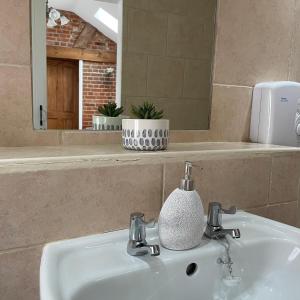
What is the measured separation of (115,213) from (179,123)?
42 cm

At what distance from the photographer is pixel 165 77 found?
3.22 ft

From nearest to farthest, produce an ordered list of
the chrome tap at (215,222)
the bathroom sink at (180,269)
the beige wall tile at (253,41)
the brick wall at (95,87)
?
1. the bathroom sink at (180,269)
2. the chrome tap at (215,222)
3. the brick wall at (95,87)
4. the beige wall tile at (253,41)

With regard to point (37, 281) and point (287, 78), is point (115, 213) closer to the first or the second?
point (37, 281)

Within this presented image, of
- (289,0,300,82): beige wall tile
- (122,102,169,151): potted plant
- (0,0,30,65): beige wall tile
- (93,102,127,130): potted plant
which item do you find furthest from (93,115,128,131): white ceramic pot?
(289,0,300,82): beige wall tile

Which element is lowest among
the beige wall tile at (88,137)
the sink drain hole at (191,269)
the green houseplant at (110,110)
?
the sink drain hole at (191,269)

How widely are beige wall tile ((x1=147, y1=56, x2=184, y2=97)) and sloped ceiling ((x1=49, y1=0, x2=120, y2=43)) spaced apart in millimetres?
153

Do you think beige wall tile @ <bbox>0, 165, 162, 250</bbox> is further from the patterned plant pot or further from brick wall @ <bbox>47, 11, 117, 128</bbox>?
brick wall @ <bbox>47, 11, 117, 128</bbox>

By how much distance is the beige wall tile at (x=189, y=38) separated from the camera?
3.24ft

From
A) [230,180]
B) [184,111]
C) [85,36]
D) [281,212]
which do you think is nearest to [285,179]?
[281,212]

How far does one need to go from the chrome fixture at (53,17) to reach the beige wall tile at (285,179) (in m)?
0.67

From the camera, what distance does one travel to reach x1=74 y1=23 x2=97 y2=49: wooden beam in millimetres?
800

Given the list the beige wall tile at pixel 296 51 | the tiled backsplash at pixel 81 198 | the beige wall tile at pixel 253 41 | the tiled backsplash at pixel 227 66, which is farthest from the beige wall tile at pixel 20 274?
the beige wall tile at pixel 296 51

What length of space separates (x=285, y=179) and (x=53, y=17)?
0.77 metres

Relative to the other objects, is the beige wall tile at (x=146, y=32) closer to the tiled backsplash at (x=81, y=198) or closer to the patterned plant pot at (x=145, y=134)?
the patterned plant pot at (x=145, y=134)
